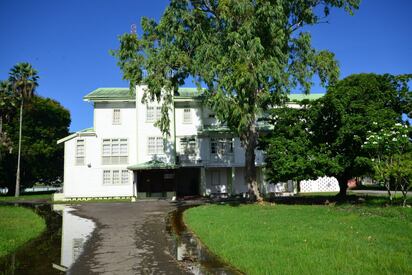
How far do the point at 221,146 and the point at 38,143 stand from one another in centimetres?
2582

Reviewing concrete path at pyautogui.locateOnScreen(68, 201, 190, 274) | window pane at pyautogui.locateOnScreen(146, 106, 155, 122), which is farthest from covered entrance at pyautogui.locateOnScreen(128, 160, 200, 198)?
concrete path at pyautogui.locateOnScreen(68, 201, 190, 274)

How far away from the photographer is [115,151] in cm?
3500

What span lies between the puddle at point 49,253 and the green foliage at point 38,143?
116 feet

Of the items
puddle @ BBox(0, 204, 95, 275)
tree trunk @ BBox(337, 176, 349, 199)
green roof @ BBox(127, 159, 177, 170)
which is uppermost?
green roof @ BBox(127, 159, 177, 170)

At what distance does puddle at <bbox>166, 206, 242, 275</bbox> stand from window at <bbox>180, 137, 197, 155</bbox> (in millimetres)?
21949

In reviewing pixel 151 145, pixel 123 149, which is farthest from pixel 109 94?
pixel 151 145

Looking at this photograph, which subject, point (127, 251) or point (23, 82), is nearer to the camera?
point (127, 251)

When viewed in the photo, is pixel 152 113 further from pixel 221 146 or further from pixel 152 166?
pixel 221 146

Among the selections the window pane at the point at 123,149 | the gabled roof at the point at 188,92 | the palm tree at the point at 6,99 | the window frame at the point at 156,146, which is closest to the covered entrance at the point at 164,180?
the window frame at the point at 156,146

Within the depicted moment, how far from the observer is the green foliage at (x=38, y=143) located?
46.1 m

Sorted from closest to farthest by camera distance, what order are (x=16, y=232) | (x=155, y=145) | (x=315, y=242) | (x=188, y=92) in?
(x=315, y=242) → (x=16, y=232) → (x=155, y=145) → (x=188, y=92)

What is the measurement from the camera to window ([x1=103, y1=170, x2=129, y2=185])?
34906mm

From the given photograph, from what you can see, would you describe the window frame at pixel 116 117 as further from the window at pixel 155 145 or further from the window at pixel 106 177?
the window at pixel 106 177

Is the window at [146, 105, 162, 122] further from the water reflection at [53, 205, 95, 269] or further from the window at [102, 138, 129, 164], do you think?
the water reflection at [53, 205, 95, 269]
